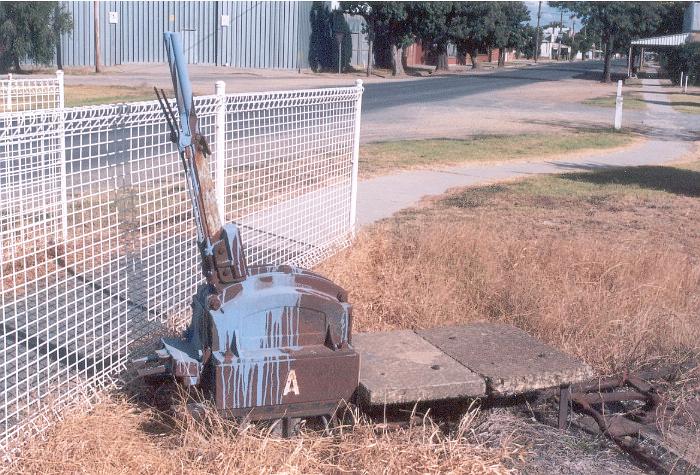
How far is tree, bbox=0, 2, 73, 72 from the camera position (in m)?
40.2

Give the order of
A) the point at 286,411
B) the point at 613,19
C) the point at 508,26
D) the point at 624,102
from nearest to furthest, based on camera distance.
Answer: the point at 286,411
the point at 624,102
the point at 613,19
the point at 508,26

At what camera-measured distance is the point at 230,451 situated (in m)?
3.57

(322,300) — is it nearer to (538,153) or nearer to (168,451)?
(168,451)

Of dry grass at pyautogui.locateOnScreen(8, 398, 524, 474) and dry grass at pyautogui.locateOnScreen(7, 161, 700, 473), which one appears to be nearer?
dry grass at pyautogui.locateOnScreen(8, 398, 524, 474)

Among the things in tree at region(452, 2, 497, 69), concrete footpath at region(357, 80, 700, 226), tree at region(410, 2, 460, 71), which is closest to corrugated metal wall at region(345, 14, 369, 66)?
tree at region(410, 2, 460, 71)

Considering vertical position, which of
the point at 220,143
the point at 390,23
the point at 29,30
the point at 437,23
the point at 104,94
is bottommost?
the point at 104,94

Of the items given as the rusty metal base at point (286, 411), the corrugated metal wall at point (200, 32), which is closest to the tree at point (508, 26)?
the corrugated metal wall at point (200, 32)

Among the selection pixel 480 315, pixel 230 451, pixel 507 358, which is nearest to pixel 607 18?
pixel 480 315

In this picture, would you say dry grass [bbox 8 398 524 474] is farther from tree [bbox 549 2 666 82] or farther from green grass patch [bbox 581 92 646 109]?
tree [bbox 549 2 666 82]

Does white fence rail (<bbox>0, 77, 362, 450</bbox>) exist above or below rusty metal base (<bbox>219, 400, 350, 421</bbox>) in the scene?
above

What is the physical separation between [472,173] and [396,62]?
143 feet

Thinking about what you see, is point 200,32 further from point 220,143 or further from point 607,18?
point 220,143

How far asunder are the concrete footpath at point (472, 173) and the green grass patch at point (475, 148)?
1.76 feet

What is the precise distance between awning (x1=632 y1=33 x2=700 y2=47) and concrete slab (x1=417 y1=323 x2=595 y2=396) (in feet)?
193
